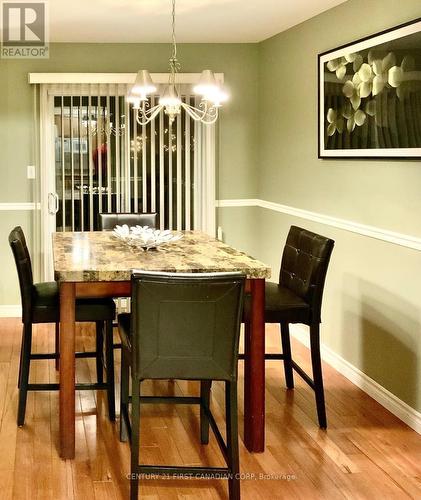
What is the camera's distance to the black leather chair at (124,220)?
5.38 m

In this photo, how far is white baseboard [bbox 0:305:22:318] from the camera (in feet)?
21.1

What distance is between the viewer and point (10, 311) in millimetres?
6461

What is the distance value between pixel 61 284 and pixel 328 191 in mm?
2256

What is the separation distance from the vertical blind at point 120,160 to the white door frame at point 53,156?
0.04ft

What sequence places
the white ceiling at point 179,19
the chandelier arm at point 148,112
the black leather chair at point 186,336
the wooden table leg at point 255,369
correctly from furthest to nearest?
1. the white ceiling at point 179,19
2. the chandelier arm at point 148,112
3. the wooden table leg at point 255,369
4. the black leather chair at point 186,336

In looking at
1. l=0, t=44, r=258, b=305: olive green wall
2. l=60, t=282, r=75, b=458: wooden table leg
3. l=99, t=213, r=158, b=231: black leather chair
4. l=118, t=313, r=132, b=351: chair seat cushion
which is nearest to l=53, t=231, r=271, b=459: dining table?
l=60, t=282, r=75, b=458: wooden table leg

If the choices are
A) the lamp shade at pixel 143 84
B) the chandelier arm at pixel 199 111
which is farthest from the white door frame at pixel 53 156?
the lamp shade at pixel 143 84

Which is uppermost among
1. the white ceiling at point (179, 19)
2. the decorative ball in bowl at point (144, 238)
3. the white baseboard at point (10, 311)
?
the white ceiling at point (179, 19)

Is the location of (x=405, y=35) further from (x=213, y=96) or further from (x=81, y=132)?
(x=81, y=132)

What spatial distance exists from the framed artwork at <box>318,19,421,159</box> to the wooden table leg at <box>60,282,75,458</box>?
5.94ft

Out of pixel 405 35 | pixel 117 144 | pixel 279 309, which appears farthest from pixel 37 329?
pixel 405 35

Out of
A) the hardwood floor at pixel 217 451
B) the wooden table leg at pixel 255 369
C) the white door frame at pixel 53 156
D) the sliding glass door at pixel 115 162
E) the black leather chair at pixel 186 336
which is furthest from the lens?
the sliding glass door at pixel 115 162

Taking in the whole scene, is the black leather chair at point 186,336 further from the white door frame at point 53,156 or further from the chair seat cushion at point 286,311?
the white door frame at point 53,156

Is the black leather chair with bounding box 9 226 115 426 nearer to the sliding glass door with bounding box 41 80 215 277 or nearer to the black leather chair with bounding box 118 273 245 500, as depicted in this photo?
the black leather chair with bounding box 118 273 245 500
